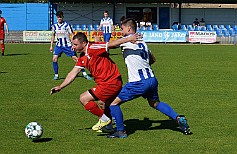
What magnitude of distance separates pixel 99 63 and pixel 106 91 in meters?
0.43

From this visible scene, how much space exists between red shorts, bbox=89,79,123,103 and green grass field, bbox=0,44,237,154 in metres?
0.63

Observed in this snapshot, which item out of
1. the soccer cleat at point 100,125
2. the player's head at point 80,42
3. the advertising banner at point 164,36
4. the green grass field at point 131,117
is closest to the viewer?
the green grass field at point 131,117

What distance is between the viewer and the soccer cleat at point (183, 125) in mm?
8055

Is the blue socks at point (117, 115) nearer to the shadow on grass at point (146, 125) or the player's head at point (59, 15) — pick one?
the shadow on grass at point (146, 125)

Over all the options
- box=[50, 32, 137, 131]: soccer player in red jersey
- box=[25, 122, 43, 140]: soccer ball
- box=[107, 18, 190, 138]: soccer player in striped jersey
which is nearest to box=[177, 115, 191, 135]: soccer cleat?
box=[107, 18, 190, 138]: soccer player in striped jersey

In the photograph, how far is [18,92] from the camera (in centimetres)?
1280

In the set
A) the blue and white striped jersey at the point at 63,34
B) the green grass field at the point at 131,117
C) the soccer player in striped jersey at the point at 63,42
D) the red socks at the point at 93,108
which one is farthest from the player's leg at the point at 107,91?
the blue and white striped jersey at the point at 63,34

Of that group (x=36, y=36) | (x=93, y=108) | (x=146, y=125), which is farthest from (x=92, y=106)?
(x=36, y=36)

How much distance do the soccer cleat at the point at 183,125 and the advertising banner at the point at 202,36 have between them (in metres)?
29.6

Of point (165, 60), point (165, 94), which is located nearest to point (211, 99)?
point (165, 94)

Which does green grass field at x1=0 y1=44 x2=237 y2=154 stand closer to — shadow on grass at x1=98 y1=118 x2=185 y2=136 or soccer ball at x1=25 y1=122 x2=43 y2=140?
shadow on grass at x1=98 y1=118 x2=185 y2=136

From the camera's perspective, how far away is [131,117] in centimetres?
980

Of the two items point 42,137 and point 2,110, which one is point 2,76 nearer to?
point 2,110

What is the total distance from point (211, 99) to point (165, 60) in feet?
35.3
